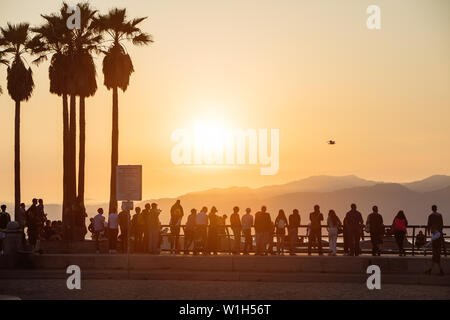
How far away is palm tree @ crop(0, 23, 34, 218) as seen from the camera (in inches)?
2744

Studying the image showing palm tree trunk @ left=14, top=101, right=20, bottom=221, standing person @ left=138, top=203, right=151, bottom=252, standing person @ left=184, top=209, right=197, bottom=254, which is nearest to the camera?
standing person @ left=138, top=203, right=151, bottom=252

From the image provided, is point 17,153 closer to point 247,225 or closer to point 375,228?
point 247,225

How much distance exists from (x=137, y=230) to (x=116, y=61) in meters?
22.4

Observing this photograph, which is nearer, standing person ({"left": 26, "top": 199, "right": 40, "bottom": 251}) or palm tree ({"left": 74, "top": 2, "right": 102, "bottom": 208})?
standing person ({"left": 26, "top": 199, "right": 40, "bottom": 251})

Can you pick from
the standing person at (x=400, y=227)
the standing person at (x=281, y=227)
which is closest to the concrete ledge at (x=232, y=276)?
the standing person at (x=281, y=227)

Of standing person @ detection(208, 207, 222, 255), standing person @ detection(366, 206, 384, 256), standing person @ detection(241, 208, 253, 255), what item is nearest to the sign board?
standing person @ detection(208, 207, 222, 255)

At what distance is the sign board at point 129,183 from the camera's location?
29641 mm

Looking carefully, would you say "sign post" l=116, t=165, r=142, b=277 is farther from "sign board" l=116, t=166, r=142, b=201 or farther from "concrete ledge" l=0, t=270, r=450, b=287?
"concrete ledge" l=0, t=270, r=450, b=287

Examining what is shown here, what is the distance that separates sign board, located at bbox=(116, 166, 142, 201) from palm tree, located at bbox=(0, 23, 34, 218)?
41631 mm

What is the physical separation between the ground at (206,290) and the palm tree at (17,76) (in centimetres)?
4329

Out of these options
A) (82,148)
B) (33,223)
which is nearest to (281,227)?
(33,223)

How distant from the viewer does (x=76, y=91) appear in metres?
55.8

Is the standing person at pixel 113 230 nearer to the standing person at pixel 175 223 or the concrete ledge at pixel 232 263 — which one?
the standing person at pixel 175 223

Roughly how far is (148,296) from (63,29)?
33182 mm
